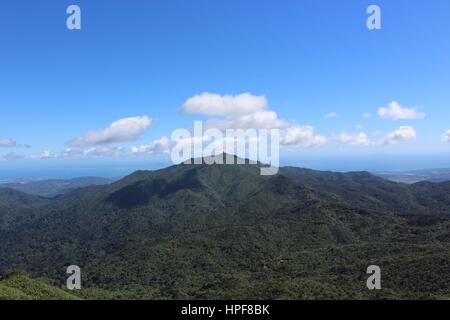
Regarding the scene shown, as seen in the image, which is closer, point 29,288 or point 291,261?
point 29,288

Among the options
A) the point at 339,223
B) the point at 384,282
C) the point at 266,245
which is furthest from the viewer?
the point at 339,223

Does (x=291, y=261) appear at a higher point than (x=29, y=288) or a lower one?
lower

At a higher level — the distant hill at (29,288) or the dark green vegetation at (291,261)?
the distant hill at (29,288)

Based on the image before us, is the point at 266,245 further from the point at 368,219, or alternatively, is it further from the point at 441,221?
the point at 441,221

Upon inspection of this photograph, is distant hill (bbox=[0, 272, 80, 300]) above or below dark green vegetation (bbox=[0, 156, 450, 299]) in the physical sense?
above

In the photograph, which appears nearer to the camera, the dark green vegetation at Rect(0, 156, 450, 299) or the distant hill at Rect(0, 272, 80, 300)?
the distant hill at Rect(0, 272, 80, 300)

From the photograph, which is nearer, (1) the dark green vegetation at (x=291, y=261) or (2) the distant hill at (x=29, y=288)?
(2) the distant hill at (x=29, y=288)
